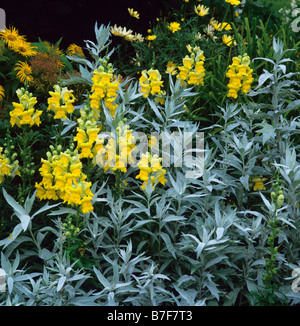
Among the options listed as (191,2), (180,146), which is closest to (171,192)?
(180,146)

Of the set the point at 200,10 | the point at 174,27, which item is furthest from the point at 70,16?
the point at 200,10

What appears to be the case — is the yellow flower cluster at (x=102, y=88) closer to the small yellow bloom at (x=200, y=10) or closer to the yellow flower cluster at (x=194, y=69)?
the yellow flower cluster at (x=194, y=69)

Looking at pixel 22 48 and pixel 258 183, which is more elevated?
pixel 22 48

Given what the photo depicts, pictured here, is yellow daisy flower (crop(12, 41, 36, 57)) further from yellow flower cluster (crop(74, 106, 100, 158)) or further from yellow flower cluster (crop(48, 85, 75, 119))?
yellow flower cluster (crop(74, 106, 100, 158))

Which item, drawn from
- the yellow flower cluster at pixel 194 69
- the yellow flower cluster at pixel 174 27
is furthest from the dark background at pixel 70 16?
the yellow flower cluster at pixel 194 69

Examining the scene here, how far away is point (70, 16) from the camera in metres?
4.14

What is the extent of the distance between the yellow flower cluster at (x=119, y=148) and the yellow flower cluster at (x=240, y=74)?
0.97 meters

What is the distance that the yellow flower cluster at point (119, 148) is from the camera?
2199mm

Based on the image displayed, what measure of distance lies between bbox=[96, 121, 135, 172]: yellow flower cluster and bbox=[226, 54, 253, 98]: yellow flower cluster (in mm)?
974

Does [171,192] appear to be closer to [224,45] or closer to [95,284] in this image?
[95,284]

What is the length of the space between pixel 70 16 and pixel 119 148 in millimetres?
2389

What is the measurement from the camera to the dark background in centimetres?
394

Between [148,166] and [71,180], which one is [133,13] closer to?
[148,166]
